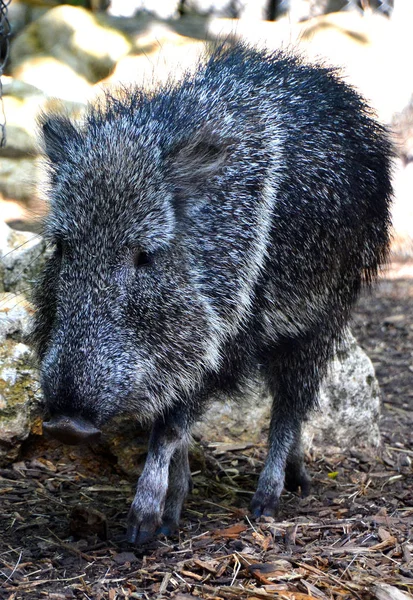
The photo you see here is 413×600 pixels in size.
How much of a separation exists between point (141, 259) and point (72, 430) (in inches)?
34.2

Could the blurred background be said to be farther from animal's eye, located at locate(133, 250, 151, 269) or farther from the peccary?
animal's eye, located at locate(133, 250, 151, 269)

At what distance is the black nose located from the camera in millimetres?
3232

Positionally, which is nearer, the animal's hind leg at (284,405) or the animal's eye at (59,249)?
the animal's eye at (59,249)

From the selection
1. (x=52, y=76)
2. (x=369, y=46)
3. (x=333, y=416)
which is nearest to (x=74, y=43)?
A: (x=52, y=76)

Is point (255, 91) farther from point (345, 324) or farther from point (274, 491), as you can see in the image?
point (274, 491)

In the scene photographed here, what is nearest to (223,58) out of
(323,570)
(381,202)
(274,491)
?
(381,202)

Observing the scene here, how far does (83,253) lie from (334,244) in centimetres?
140

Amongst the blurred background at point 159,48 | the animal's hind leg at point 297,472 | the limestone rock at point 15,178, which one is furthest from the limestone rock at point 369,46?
the animal's hind leg at point 297,472

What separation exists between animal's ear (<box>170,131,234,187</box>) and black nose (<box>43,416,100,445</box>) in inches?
48.2

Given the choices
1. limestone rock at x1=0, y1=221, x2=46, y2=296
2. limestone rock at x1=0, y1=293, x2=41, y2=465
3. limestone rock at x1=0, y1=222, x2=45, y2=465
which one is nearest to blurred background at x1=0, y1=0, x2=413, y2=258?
limestone rock at x1=0, y1=221, x2=46, y2=296

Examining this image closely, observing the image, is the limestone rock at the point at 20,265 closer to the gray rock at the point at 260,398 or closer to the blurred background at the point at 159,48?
the gray rock at the point at 260,398

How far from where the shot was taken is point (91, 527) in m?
3.88

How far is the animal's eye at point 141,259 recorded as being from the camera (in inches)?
145

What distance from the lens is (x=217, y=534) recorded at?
3.93 meters
